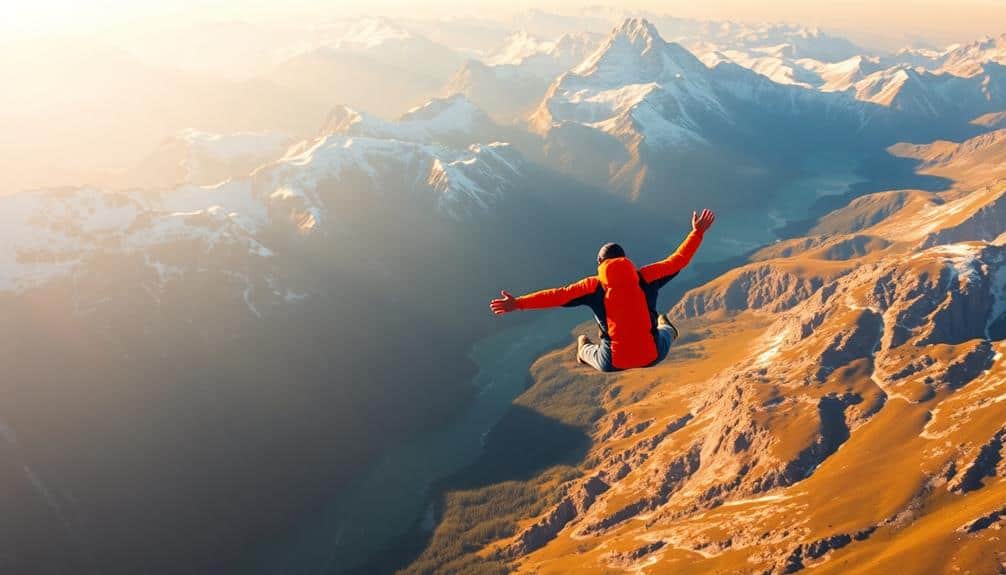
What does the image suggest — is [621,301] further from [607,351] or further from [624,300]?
[607,351]

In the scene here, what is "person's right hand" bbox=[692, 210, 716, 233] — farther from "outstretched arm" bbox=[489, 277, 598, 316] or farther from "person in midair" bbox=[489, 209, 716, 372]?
"outstretched arm" bbox=[489, 277, 598, 316]

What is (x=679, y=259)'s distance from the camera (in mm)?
34219

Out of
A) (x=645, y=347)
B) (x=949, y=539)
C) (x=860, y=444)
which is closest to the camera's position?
(x=645, y=347)

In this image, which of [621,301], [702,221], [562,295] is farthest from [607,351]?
[702,221]

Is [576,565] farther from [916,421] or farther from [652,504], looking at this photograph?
Answer: [916,421]

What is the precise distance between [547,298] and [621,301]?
12.6ft

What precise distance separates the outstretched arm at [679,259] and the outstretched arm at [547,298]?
3.02 metres

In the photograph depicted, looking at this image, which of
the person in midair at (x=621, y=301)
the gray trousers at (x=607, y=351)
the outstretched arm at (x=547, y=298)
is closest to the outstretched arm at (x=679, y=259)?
the person in midair at (x=621, y=301)

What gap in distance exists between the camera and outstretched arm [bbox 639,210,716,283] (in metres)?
33.8

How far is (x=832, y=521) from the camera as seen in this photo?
504ft

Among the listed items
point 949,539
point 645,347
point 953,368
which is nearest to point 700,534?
point 949,539

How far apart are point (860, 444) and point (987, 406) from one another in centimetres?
3300

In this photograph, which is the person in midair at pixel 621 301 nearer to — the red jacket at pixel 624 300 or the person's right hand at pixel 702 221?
the red jacket at pixel 624 300

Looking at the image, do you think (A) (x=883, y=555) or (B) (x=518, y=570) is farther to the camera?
(B) (x=518, y=570)
